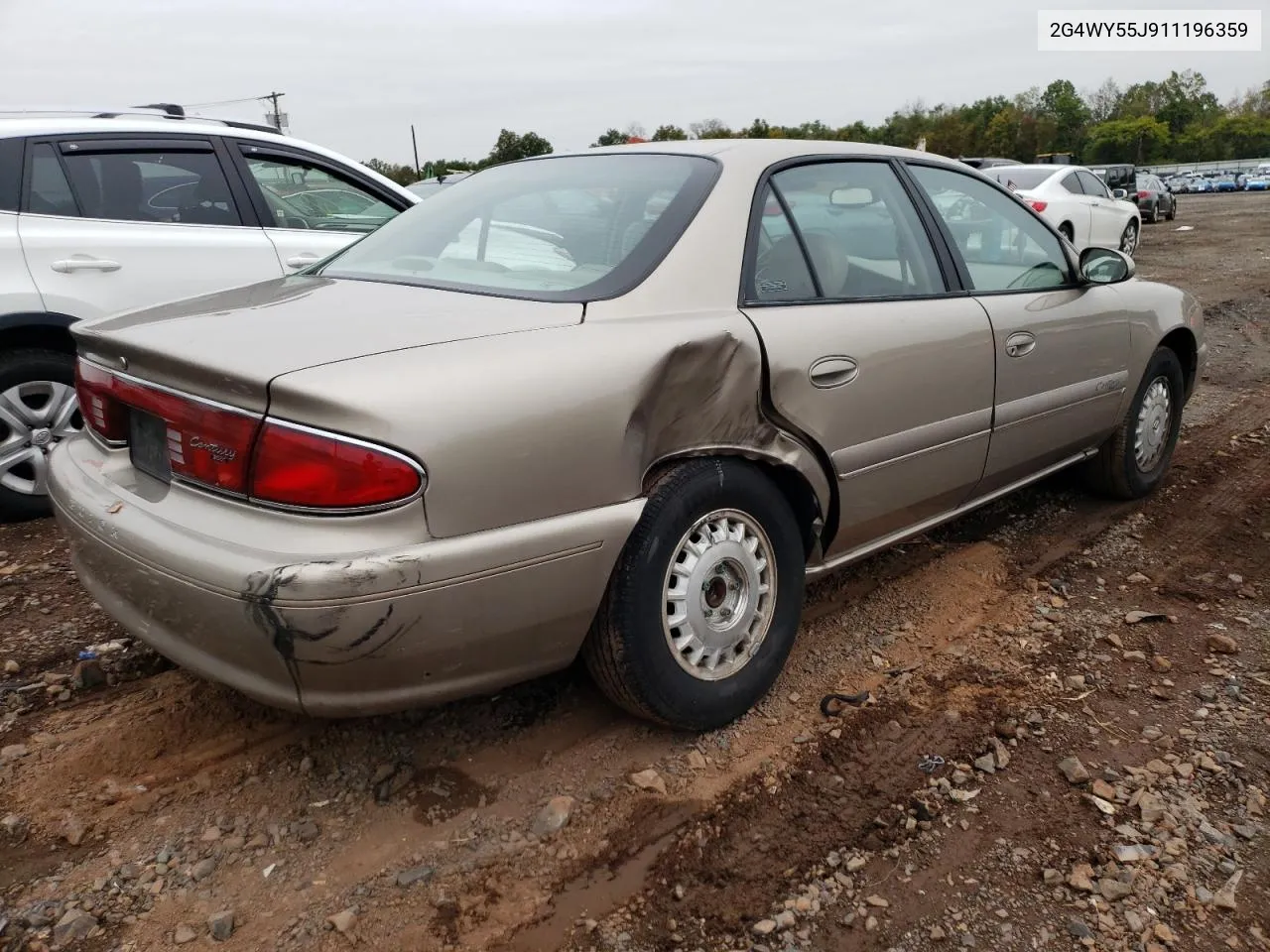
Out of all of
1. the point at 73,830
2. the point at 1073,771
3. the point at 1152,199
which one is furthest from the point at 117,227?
the point at 1152,199

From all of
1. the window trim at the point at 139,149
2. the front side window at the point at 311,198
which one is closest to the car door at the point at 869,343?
the front side window at the point at 311,198

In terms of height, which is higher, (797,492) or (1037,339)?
(1037,339)

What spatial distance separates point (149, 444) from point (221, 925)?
1.10m

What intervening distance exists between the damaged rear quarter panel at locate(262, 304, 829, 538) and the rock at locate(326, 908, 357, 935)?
0.85 meters

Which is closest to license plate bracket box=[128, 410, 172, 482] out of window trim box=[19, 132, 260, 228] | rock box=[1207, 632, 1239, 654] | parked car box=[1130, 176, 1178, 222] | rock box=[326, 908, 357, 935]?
rock box=[326, 908, 357, 935]

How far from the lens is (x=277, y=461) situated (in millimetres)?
1968

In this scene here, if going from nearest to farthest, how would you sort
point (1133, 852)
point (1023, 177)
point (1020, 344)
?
point (1133, 852) < point (1020, 344) < point (1023, 177)

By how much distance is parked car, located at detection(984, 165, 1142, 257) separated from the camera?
13.9 meters

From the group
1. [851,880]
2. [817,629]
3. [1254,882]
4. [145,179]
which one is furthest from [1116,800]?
[145,179]

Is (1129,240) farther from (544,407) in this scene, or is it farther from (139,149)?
(544,407)

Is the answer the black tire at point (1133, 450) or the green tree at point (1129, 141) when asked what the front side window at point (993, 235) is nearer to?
the black tire at point (1133, 450)

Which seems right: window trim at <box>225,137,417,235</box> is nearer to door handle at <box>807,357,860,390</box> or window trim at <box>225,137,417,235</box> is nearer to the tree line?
door handle at <box>807,357,860,390</box>

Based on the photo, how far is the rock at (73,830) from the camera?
229 cm

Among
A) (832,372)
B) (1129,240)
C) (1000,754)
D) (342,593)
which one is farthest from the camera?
(1129,240)
